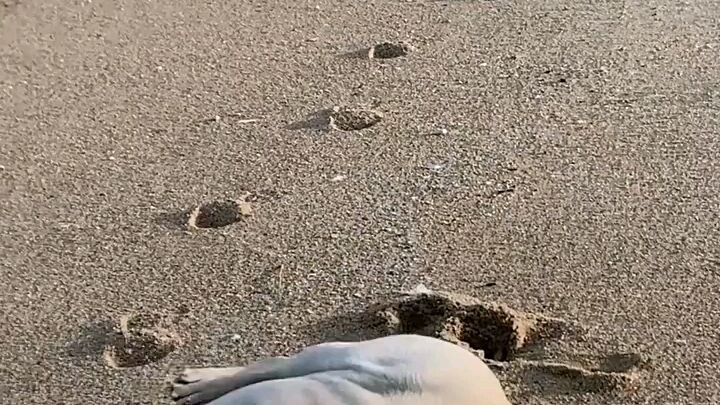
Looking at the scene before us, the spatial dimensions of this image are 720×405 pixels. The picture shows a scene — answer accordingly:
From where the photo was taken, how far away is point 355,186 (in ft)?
6.81

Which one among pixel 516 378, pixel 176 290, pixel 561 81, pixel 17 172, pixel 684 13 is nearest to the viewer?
pixel 516 378

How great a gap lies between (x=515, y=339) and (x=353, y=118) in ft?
2.68

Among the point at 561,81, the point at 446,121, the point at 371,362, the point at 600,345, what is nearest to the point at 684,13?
the point at 561,81

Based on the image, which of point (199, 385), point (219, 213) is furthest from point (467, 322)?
point (219, 213)

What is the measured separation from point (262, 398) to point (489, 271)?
2.28ft

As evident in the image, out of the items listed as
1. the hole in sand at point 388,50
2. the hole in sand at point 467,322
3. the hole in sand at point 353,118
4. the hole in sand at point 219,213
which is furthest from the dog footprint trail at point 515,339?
the hole in sand at point 388,50

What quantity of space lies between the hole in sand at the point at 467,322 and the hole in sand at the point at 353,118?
25.6 inches

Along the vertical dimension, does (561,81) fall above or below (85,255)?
above

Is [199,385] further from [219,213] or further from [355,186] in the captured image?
[355,186]

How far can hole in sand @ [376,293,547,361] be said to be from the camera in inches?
64.7

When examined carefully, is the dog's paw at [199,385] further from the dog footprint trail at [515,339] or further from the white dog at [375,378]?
the dog footprint trail at [515,339]

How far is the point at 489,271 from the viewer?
1.81 metres

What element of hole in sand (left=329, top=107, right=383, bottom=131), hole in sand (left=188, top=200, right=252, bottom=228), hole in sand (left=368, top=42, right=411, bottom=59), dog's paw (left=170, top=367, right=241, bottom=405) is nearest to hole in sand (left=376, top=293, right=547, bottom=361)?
dog's paw (left=170, top=367, right=241, bottom=405)

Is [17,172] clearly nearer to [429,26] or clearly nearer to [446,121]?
[446,121]
